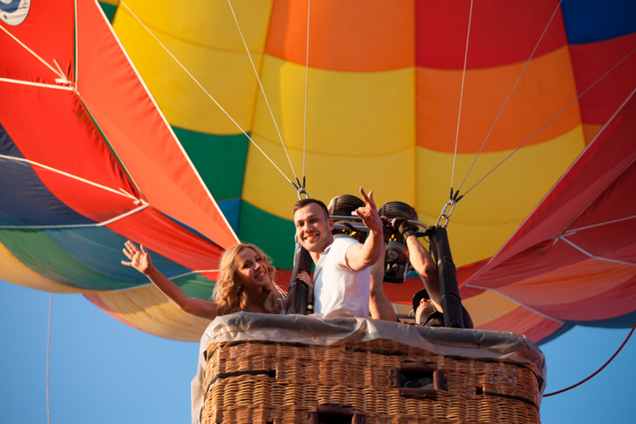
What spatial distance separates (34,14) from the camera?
3.66 m

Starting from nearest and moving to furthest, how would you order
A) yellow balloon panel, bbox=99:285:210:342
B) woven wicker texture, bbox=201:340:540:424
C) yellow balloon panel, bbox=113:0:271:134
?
1. woven wicker texture, bbox=201:340:540:424
2. yellow balloon panel, bbox=113:0:271:134
3. yellow balloon panel, bbox=99:285:210:342

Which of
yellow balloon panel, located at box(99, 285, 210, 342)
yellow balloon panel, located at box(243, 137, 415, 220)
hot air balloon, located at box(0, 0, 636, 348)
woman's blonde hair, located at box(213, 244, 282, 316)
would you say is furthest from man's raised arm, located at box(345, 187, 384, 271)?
yellow balloon panel, located at box(99, 285, 210, 342)

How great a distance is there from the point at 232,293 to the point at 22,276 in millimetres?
2839

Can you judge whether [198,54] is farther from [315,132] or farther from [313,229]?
[313,229]

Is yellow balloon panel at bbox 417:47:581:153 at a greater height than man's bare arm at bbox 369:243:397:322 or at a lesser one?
greater

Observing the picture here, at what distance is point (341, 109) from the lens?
4.11 meters

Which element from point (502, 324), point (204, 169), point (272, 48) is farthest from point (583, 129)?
point (204, 169)

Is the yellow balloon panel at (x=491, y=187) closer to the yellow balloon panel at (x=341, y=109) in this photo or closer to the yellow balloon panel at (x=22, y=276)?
the yellow balloon panel at (x=341, y=109)

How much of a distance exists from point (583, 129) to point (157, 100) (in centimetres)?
251

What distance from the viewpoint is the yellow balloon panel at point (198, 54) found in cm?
394

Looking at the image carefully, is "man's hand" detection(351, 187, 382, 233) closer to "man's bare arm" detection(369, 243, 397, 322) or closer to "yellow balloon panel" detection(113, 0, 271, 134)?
"man's bare arm" detection(369, 243, 397, 322)

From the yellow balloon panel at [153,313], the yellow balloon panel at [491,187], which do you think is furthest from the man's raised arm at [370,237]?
the yellow balloon panel at [153,313]

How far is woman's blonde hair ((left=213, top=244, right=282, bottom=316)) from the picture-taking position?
1850mm

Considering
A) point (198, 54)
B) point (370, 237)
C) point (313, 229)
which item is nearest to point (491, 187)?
point (198, 54)
